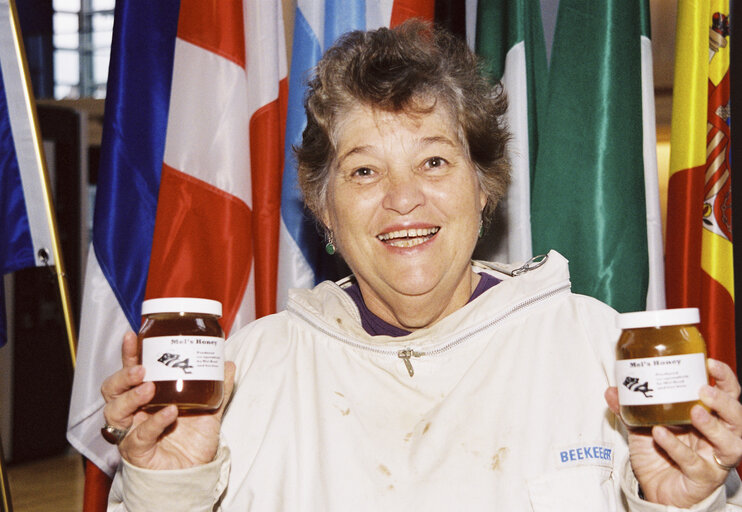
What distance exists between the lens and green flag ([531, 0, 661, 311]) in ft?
5.90

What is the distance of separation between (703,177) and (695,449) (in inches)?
34.2

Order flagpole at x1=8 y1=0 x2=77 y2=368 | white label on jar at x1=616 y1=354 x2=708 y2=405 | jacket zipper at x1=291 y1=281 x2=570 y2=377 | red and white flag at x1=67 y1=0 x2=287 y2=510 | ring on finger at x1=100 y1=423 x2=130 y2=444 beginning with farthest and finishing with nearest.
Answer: flagpole at x1=8 y1=0 x2=77 y2=368
red and white flag at x1=67 y1=0 x2=287 y2=510
jacket zipper at x1=291 y1=281 x2=570 y2=377
ring on finger at x1=100 y1=423 x2=130 y2=444
white label on jar at x1=616 y1=354 x2=708 y2=405

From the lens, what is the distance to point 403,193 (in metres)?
1.51

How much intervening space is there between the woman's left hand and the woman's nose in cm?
53

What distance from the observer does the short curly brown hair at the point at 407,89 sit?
1.56 meters

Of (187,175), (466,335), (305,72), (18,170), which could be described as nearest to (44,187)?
(18,170)

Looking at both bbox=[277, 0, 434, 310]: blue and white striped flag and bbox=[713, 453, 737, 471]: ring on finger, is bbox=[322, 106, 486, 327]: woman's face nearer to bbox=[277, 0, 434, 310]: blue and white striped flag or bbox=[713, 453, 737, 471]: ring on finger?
bbox=[277, 0, 434, 310]: blue and white striped flag

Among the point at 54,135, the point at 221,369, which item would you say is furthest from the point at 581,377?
the point at 54,135

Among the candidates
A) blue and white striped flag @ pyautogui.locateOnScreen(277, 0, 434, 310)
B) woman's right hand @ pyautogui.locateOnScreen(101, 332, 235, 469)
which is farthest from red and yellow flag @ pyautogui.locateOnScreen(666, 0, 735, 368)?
woman's right hand @ pyautogui.locateOnScreen(101, 332, 235, 469)

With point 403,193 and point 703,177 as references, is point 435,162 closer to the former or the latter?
point 403,193

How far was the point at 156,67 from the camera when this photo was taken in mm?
2008

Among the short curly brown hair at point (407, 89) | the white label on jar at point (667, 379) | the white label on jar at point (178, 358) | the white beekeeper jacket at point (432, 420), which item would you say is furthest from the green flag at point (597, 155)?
the white label on jar at point (178, 358)

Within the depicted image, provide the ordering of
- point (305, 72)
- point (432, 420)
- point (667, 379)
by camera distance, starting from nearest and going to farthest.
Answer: point (667, 379) < point (432, 420) < point (305, 72)

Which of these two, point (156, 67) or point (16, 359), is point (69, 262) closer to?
point (16, 359)
